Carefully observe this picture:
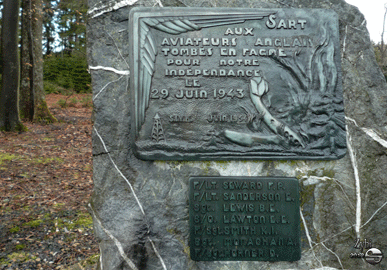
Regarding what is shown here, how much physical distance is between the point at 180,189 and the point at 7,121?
24.4 feet

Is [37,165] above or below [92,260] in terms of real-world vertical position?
above

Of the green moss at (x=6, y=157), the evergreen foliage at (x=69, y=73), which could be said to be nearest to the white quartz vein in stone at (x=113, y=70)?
the green moss at (x=6, y=157)

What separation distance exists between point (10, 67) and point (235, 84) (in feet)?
26.2

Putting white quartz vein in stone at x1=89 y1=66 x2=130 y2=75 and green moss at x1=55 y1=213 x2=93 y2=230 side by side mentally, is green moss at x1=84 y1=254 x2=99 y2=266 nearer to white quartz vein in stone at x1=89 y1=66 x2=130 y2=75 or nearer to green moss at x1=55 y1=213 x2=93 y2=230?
green moss at x1=55 y1=213 x2=93 y2=230

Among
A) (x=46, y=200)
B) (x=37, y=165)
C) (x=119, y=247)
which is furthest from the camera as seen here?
(x=37, y=165)

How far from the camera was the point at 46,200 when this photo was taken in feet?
15.3

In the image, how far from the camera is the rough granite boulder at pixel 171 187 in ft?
8.38

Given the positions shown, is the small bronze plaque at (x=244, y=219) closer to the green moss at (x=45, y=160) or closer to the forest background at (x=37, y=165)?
the forest background at (x=37, y=165)

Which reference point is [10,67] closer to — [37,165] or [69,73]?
[37,165]

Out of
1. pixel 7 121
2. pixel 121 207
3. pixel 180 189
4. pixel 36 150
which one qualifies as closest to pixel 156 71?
pixel 180 189

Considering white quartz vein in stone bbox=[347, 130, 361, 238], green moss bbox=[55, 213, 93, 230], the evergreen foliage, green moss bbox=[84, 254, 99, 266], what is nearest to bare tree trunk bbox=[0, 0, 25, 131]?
green moss bbox=[55, 213, 93, 230]

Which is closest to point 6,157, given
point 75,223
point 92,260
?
point 75,223

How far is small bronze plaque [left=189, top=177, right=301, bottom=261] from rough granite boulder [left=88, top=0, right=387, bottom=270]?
8cm

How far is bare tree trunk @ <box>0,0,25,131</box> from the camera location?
8031 millimetres
